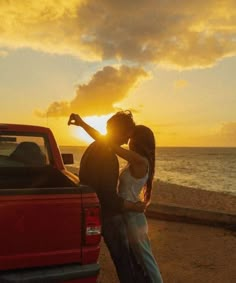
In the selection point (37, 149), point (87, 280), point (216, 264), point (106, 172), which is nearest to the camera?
point (87, 280)

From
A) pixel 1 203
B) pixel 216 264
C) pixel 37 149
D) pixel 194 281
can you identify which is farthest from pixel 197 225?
pixel 1 203

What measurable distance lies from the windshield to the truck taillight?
2.26 metres

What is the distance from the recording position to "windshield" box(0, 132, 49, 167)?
584 centimetres

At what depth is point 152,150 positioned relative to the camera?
14.2 feet

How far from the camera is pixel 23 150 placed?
5.89 metres

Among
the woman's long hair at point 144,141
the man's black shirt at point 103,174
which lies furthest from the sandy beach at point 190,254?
the woman's long hair at point 144,141

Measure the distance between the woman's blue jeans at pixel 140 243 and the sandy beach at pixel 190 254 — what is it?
168cm

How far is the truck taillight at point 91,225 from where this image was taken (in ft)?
11.8

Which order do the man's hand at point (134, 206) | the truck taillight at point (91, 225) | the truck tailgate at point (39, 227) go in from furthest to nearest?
the man's hand at point (134, 206) → the truck taillight at point (91, 225) → the truck tailgate at point (39, 227)

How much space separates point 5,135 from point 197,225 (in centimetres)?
444

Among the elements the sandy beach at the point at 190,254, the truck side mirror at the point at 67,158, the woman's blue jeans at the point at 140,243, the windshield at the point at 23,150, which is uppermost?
the windshield at the point at 23,150

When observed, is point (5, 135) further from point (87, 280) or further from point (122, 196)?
point (87, 280)

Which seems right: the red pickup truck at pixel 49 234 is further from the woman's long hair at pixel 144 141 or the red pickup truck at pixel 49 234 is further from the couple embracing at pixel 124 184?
the woman's long hair at pixel 144 141

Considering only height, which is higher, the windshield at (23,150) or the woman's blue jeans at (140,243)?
the windshield at (23,150)
